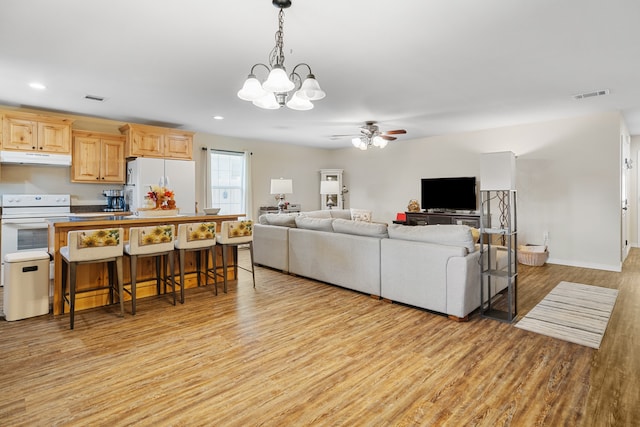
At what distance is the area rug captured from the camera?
9.58 feet

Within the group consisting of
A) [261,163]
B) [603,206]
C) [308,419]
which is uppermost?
[261,163]

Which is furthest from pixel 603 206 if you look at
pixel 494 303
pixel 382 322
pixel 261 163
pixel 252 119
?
pixel 261 163

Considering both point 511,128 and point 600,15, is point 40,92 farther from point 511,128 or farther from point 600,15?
point 511,128

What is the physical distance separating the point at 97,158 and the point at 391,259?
4988 millimetres

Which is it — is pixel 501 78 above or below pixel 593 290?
above

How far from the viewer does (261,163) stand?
8.08 meters

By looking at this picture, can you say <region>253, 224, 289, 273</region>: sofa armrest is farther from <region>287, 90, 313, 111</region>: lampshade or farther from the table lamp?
<region>287, 90, 313, 111</region>: lampshade

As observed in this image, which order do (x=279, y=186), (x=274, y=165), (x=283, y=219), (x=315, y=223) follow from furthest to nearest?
(x=274, y=165), (x=279, y=186), (x=283, y=219), (x=315, y=223)

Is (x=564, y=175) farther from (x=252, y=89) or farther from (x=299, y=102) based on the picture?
(x=252, y=89)

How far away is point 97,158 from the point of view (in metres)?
5.50

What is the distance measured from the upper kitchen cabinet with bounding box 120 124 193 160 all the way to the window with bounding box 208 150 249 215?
3.30 feet

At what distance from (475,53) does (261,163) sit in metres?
5.74

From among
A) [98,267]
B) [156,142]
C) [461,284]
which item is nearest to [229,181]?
[156,142]

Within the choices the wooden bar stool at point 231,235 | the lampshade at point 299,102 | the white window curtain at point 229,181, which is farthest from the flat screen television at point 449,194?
the lampshade at point 299,102
